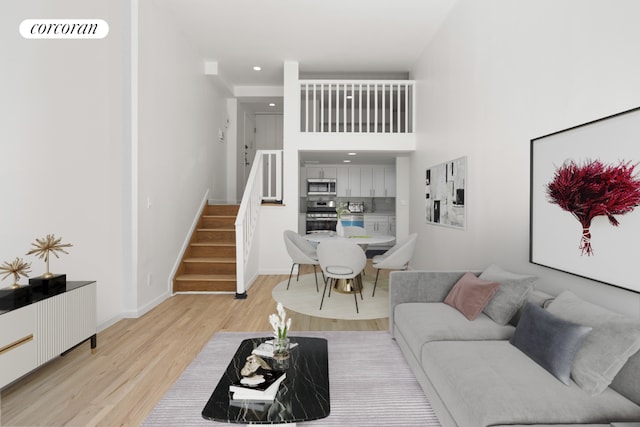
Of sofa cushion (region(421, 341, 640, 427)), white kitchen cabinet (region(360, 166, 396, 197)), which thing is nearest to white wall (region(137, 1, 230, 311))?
sofa cushion (region(421, 341, 640, 427))

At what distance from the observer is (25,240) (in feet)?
8.11

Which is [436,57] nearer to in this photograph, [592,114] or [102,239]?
[592,114]

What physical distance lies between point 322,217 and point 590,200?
6858mm

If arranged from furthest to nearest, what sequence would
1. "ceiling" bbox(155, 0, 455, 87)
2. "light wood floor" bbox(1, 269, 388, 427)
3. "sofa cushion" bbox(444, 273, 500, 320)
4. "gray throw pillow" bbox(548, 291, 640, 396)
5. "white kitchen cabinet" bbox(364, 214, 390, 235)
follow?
"white kitchen cabinet" bbox(364, 214, 390, 235), "ceiling" bbox(155, 0, 455, 87), "sofa cushion" bbox(444, 273, 500, 320), "light wood floor" bbox(1, 269, 388, 427), "gray throw pillow" bbox(548, 291, 640, 396)

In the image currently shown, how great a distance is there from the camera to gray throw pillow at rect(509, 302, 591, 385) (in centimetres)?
152

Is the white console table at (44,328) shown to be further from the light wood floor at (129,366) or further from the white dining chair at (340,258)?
the white dining chair at (340,258)

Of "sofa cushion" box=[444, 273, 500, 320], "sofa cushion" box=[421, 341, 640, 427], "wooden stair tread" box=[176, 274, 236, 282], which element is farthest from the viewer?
"wooden stair tread" box=[176, 274, 236, 282]

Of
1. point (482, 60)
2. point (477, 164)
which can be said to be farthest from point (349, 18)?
point (477, 164)

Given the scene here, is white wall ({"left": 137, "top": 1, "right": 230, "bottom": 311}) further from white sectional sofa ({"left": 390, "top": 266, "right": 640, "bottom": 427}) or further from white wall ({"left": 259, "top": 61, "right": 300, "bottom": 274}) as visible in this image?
white sectional sofa ({"left": 390, "top": 266, "right": 640, "bottom": 427})

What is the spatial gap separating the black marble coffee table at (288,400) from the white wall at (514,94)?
5.26 ft

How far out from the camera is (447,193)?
416 cm

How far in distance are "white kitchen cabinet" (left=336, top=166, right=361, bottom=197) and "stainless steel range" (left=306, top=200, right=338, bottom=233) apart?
0.46 metres

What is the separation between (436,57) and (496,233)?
2.82m

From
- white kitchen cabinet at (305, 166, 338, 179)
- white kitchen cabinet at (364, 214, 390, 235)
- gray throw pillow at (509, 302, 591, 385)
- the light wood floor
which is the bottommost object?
the light wood floor
